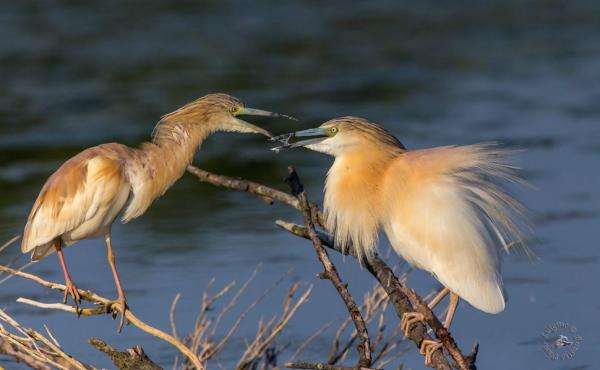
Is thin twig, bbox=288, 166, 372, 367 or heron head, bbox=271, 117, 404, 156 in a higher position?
heron head, bbox=271, 117, 404, 156

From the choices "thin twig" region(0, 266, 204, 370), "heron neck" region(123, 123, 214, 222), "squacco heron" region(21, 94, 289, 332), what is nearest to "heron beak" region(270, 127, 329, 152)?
"squacco heron" region(21, 94, 289, 332)

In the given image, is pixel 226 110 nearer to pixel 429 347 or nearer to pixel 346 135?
pixel 346 135

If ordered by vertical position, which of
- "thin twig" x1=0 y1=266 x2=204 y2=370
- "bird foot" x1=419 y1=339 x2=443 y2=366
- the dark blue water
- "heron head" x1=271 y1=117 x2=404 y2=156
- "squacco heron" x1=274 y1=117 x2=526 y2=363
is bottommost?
the dark blue water

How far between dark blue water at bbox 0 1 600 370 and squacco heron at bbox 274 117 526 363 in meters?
1.32

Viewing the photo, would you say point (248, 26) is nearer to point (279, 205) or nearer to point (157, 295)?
point (279, 205)

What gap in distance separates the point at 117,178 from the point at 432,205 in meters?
1.29

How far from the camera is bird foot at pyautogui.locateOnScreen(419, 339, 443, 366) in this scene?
16.1 ft

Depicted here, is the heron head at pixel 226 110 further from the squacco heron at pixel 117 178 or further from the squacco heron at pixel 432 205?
the squacco heron at pixel 432 205

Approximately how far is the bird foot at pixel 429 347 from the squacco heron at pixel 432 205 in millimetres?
262

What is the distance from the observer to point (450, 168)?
5262mm

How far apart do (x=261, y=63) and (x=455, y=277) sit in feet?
29.3

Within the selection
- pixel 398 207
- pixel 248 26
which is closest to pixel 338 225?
pixel 398 207

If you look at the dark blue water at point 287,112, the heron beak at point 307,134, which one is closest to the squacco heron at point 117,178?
the heron beak at point 307,134

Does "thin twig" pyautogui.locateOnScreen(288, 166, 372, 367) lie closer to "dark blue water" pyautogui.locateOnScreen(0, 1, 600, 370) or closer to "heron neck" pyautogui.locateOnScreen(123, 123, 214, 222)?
"heron neck" pyautogui.locateOnScreen(123, 123, 214, 222)
